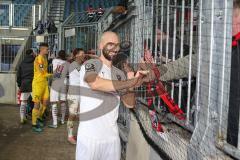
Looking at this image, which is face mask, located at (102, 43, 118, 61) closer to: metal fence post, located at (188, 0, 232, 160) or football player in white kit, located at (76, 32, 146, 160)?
football player in white kit, located at (76, 32, 146, 160)

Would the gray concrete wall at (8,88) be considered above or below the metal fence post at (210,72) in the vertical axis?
below

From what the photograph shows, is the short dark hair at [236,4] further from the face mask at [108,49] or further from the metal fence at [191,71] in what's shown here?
the face mask at [108,49]

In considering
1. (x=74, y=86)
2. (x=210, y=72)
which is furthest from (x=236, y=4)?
(x=74, y=86)

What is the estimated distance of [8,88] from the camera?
13828mm

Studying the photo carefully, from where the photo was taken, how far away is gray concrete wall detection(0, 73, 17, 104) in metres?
13.7

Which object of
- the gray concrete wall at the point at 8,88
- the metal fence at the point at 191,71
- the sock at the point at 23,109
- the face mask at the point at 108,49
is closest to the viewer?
the metal fence at the point at 191,71

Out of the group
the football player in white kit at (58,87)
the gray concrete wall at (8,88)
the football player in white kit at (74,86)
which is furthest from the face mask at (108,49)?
the gray concrete wall at (8,88)

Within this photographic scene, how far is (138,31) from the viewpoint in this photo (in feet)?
16.4

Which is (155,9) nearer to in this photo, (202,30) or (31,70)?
(202,30)

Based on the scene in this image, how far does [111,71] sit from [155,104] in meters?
0.75

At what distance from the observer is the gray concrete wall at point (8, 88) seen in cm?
1372

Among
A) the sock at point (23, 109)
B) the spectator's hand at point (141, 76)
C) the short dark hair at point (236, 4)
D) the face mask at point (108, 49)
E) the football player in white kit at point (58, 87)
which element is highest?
the short dark hair at point (236, 4)

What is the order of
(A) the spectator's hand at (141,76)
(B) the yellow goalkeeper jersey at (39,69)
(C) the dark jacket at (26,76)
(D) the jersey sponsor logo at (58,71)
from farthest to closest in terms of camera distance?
(C) the dark jacket at (26,76) → (D) the jersey sponsor logo at (58,71) → (B) the yellow goalkeeper jersey at (39,69) → (A) the spectator's hand at (141,76)

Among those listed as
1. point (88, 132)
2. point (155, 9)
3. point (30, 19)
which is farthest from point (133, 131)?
point (30, 19)
